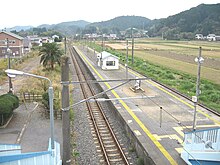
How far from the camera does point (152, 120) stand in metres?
13.6

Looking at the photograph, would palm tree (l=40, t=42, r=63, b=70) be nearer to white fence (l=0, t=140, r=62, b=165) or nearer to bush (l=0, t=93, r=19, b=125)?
bush (l=0, t=93, r=19, b=125)

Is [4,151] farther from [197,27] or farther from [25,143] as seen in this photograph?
[197,27]

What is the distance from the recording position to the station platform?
10180 millimetres

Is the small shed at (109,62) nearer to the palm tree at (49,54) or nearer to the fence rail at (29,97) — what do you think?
the palm tree at (49,54)

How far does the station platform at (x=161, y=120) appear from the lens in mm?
10180

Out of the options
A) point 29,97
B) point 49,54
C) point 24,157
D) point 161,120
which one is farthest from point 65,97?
point 49,54

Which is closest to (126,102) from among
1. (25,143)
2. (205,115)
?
(205,115)

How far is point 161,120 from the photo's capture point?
1362 centimetres

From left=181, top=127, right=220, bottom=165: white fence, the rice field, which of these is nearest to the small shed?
the rice field

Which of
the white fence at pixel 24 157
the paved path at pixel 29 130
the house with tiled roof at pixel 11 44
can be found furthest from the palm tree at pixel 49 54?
the white fence at pixel 24 157

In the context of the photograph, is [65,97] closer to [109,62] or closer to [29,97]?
[29,97]

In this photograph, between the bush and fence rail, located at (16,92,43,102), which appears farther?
fence rail, located at (16,92,43,102)

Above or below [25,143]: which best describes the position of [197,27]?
above

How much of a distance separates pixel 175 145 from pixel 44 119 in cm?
686
